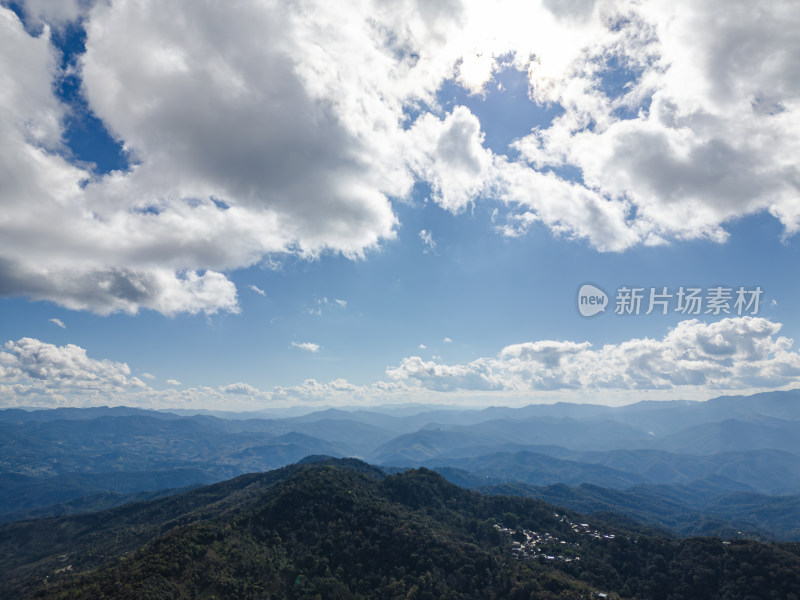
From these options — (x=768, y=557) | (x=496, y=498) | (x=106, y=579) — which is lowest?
(x=496, y=498)

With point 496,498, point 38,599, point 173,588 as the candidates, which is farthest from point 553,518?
point 38,599

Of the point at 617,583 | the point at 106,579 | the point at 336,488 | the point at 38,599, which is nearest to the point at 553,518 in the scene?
the point at 617,583

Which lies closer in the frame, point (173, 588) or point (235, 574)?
point (173, 588)

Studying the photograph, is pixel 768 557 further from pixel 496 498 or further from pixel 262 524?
pixel 262 524

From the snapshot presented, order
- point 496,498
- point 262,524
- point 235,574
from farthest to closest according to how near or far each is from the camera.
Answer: point 496,498
point 262,524
point 235,574

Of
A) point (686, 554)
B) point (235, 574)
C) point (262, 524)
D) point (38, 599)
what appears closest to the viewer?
point (38, 599)

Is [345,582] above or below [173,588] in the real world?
below

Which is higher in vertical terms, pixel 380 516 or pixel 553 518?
pixel 380 516

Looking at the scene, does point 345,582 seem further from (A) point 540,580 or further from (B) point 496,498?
(B) point 496,498

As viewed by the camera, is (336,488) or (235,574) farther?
(336,488)
